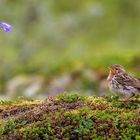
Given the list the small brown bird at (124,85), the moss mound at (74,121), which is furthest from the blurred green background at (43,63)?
the moss mound at (74,121)

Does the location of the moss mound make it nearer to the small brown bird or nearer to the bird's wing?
the small brown bird

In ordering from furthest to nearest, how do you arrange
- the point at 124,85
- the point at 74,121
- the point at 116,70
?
the point at 116,70, the point at 124,85, the point at 74,121

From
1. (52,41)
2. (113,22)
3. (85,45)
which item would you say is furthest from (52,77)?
(113,22)

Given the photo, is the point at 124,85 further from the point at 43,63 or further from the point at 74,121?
the point at 43,63

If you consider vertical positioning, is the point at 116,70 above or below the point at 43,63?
below

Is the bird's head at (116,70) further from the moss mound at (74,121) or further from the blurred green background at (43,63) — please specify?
the blurred green background at (43,63)

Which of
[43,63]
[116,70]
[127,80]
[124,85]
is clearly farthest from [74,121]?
[43,63]

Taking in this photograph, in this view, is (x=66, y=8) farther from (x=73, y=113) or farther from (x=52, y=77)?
(x=73, y=113)
